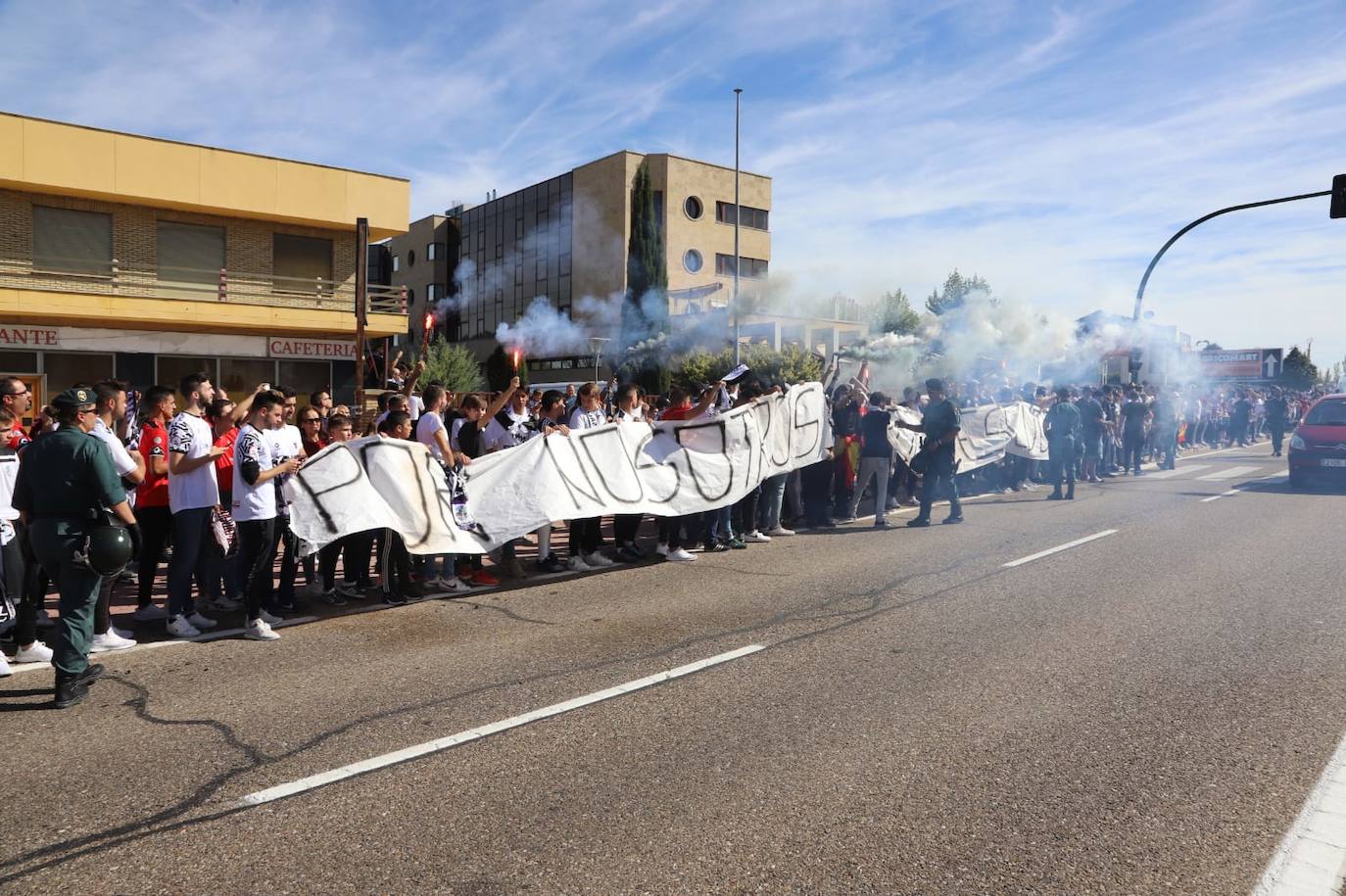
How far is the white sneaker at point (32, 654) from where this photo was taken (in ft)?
19.1

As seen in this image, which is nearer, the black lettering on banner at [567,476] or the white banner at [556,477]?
the white banner at [556,477]

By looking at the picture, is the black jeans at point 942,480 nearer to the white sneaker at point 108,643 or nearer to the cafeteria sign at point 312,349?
the white sneaker at point 108,643

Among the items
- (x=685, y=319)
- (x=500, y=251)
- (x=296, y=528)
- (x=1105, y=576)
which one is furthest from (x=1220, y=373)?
(x=296, y=528)

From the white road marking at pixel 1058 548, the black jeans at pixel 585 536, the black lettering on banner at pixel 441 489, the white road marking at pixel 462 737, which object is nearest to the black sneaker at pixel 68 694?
the white road marking at pixel 462 737

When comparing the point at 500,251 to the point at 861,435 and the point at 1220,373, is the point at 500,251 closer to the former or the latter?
the point at 861,435

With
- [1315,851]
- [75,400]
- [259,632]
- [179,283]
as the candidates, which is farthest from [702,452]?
[179,283]

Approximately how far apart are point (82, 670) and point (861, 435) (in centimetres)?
963

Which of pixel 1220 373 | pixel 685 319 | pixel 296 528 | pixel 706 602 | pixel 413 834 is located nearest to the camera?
pixel 413 834

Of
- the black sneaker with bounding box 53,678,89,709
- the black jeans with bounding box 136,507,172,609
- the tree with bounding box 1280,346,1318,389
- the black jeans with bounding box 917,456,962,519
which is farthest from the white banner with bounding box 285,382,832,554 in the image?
the tree with bounding box 1280,346,1318,389

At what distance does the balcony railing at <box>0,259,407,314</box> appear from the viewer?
74.2 feet

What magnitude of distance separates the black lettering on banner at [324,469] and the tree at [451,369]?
33501mm

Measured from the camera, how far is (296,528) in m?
7.00

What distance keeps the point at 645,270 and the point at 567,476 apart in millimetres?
37608

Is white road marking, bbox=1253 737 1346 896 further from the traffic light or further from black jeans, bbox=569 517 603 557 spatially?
the traffic light
